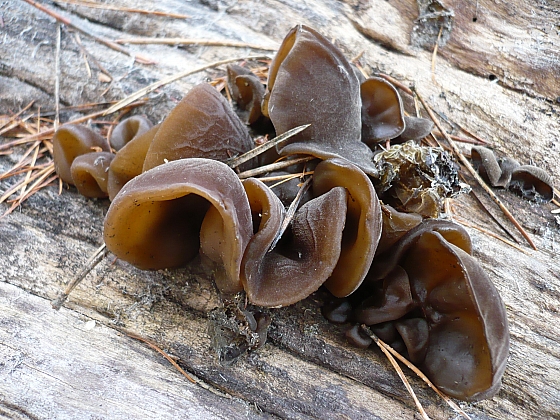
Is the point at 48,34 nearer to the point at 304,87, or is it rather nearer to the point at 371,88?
the point at 304,87

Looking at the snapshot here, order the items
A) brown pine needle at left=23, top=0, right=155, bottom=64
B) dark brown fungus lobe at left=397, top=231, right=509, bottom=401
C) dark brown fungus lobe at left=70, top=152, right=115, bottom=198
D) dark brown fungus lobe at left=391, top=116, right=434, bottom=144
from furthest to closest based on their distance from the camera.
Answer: brown pine needle at left=23, top=0, right=155, bottom=64 < dark brown fungus lobe at left=391, top=116, right=434, bottom=144 < dark brown fungus lobe at left=70, top=152, right=115, bottom=198 < dark brown fungus lobe at left=397, top=231, right=509, bottom=401

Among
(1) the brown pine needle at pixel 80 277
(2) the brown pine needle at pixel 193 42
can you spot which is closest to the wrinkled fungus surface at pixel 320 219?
(1) the brown pine needle at pixel 80 277

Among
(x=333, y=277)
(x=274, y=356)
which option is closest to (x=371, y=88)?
(x=333, y=277)

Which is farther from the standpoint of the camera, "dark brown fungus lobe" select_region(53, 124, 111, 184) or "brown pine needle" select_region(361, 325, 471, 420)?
"dark brown fungus lobe" select_region(53, 124, 111, 184)

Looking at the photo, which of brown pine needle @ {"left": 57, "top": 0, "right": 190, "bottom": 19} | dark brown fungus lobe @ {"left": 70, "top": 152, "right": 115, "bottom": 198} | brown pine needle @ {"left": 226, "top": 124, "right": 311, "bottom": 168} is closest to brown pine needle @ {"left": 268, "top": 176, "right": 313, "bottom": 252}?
brown pine needle @ {"left": 226, "top": 124, "right": 311, "bottom": 168}

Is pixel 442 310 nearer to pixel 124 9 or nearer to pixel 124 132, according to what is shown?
pixel 124 132

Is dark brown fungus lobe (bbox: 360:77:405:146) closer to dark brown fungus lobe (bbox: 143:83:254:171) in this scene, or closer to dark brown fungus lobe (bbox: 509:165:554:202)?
dark brown fungus lobe (bbox: 143:83:254:171)

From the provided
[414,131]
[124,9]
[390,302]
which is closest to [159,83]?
[124,9]
